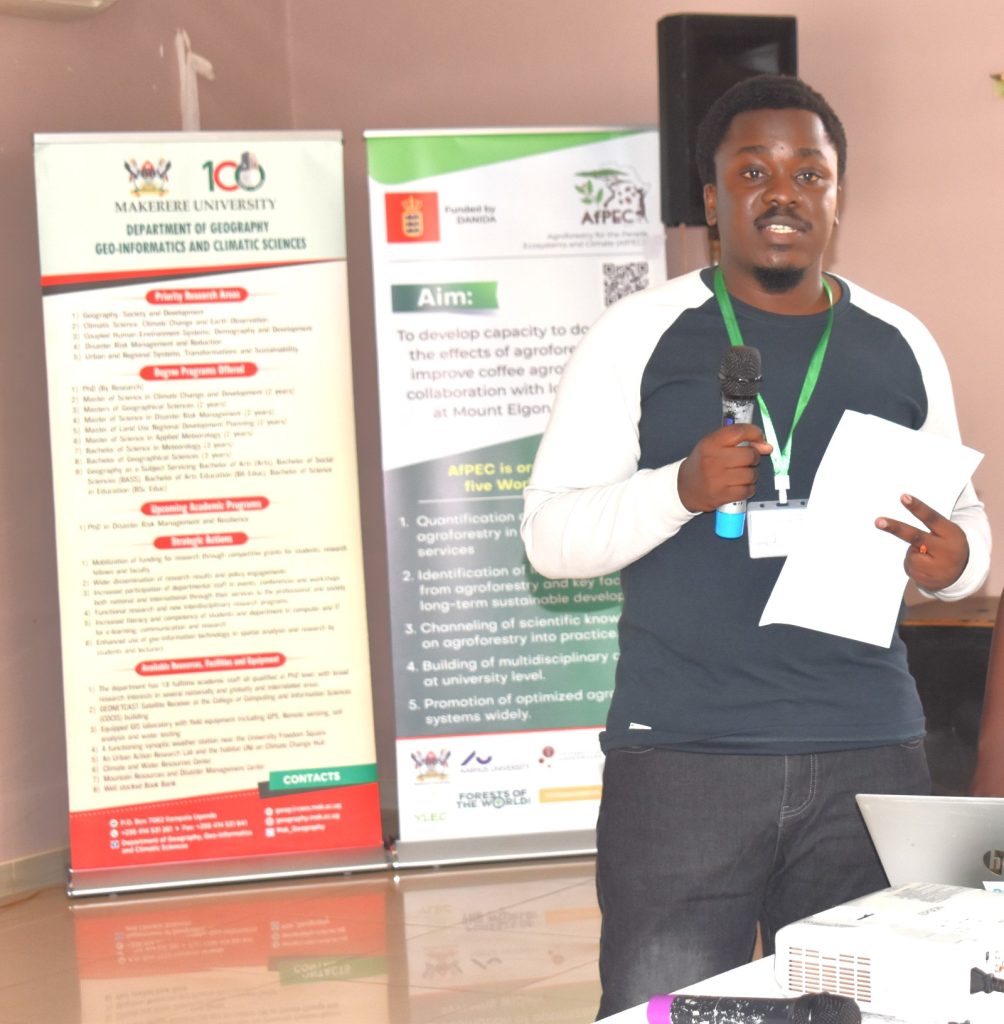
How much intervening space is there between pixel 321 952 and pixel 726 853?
93.3 inches

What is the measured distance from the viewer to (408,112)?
5824 millimetres

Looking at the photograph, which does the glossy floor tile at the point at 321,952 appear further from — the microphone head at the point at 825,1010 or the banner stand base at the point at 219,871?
the microphone head at the point at 825,1010

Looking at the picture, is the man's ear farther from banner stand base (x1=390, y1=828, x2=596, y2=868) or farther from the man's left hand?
banner stand base (x1=390, y1=828, x2=596, y2=868)

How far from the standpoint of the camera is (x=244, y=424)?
4.77 meters

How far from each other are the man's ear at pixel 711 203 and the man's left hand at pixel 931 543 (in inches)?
18.9

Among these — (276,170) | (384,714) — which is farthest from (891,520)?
(384,714)

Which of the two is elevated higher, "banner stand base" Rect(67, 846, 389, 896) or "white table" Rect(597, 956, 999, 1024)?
"white table" Rect(597, 956, 999, 1024)

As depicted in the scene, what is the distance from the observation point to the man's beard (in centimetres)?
188

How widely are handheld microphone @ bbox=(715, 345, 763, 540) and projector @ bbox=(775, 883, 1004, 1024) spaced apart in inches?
18.8

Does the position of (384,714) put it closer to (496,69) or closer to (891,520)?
(496,69)

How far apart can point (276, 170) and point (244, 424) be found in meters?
0.81

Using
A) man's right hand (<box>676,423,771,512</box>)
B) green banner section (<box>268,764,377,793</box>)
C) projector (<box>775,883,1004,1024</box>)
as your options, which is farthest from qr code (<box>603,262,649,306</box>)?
projector (<box>775,883,1004,1024</box>)

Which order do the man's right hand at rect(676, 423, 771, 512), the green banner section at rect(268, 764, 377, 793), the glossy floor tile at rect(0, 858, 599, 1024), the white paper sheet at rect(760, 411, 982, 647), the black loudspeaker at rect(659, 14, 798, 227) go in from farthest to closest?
the green banner section at rect(268, 764, 377, 793), the black loudspeaker at rect(659, 14, 798, 227), the glossy floor tile at rect(0, 858, 599, 1024), the white paper sheet at rect(760, 411, 982, 647), the man's right hand at rect(676, 423, 771, 512)

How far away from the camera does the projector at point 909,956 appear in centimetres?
123
